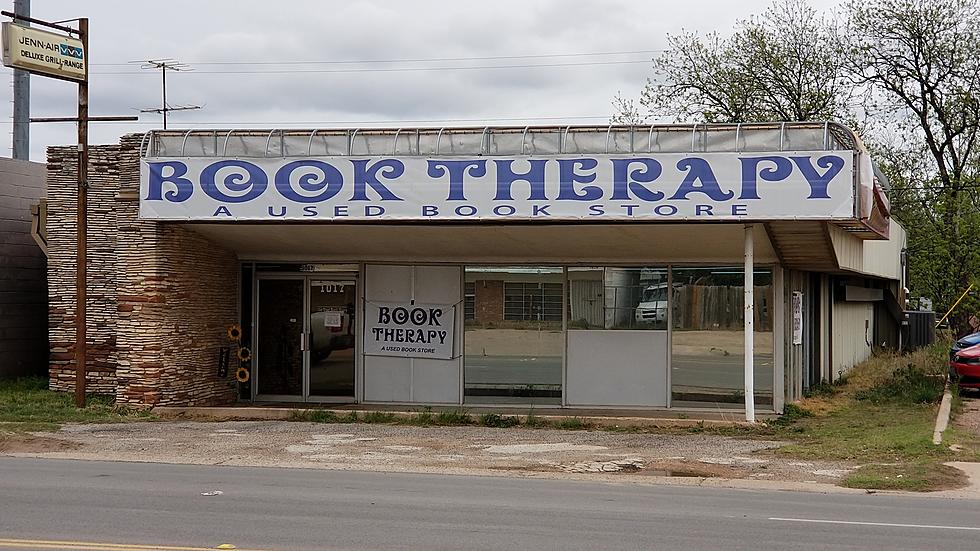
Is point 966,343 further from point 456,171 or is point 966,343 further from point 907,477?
point 456,171

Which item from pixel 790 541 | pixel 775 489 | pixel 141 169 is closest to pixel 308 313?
pixel 141 169

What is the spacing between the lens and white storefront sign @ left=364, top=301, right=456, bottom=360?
2011 cm

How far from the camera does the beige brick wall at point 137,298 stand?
18.6 metres

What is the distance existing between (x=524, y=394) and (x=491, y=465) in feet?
19.1

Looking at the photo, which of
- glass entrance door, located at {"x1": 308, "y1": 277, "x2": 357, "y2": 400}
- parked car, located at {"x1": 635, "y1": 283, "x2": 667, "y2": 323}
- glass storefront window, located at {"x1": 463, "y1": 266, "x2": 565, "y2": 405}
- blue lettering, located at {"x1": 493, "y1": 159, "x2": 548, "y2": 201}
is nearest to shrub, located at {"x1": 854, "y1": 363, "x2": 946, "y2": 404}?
parked car, located at {"x1": 635, "y1": 283, "x2": 667, "y2": 323}

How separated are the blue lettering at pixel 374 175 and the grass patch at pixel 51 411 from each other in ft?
16.8

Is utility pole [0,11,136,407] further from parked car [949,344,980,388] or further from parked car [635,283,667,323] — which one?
parked car [949,344,980,388]

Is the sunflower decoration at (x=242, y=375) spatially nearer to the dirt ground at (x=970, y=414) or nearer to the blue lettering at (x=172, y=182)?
the blue lettering at (x=172, y=182)

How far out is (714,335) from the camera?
63.7ft

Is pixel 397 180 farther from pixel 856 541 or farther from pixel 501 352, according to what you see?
pixel 856 541

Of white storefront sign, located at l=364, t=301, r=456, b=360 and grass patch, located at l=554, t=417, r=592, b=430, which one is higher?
white storefront sign, located at l=364, t=301, r=456, b=360

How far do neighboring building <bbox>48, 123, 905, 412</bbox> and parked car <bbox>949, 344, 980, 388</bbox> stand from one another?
280 cm

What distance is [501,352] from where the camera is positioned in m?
20.0

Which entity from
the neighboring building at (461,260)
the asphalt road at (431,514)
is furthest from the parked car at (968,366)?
the asphalt road at (431,514)
